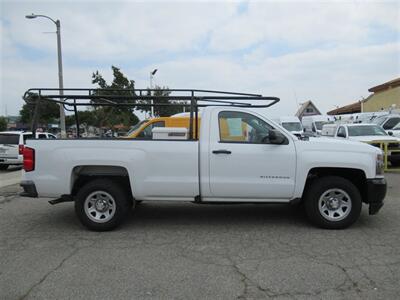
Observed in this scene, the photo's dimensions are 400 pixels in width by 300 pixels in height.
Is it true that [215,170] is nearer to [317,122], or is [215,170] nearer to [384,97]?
[317,122]

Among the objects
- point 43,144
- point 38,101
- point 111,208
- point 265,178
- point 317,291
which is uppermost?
point 38,101

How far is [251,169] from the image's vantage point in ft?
18.5

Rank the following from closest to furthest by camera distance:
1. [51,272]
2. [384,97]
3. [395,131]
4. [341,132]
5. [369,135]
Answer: [51,272] → [369,135] → [341,132] → [395,131] → [384,97]

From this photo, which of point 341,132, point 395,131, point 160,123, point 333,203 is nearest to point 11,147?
point 160,123

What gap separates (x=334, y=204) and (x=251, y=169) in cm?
137

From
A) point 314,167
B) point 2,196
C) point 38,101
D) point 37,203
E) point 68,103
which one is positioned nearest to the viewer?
point 314,167

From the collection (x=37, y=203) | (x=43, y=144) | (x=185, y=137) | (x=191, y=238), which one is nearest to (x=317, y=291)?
(x=191, y=238)

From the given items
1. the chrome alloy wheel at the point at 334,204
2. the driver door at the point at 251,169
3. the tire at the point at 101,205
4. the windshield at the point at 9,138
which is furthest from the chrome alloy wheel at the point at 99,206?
the windshield at the point at 9,138

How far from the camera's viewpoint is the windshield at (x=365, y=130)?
46.0 feet

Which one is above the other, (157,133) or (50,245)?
(157,133)

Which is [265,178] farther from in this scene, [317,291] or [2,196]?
[2,196]

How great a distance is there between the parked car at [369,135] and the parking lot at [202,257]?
6.58 metres

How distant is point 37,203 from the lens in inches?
316

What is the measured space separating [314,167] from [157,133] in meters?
2.42
